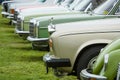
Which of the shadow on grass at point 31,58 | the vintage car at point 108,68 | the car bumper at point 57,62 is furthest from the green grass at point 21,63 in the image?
the vintage car at point 108,68

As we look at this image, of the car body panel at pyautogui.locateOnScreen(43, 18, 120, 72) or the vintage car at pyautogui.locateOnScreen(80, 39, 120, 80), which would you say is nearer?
the vintage car at pyautogui.locateOnScreen(80, 39, 120, 80)

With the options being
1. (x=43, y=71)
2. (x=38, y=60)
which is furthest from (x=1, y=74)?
(x=38, y=60)

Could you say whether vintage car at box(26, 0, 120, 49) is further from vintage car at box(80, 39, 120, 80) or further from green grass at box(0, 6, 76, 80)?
vintage car at box(80, 39, 120, 80)

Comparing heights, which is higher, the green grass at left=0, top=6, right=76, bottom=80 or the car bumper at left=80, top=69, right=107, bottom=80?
the car bumper at left=80, top=69, right=107, bottom=80

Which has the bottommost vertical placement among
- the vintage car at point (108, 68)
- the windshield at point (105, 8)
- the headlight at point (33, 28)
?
the headlight at point (33, 28)

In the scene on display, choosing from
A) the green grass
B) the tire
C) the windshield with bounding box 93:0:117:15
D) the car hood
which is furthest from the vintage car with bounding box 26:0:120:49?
the tire

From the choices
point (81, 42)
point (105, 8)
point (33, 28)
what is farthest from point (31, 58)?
point (81, 42)

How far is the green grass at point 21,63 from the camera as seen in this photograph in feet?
35.6

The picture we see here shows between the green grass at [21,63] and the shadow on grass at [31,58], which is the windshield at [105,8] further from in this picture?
the shadow on grass at [31,58]

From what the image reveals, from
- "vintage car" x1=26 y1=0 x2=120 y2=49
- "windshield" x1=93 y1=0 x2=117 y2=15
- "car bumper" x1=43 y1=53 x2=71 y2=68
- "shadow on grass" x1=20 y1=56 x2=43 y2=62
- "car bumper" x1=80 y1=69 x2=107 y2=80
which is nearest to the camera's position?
"car bumper" x1=80 y1=69 x2=107 y2=80

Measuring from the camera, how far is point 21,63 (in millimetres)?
12898

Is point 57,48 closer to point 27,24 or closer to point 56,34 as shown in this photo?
point 56,34

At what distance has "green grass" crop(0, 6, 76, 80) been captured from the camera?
10.9 metres

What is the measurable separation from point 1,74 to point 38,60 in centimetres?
235
